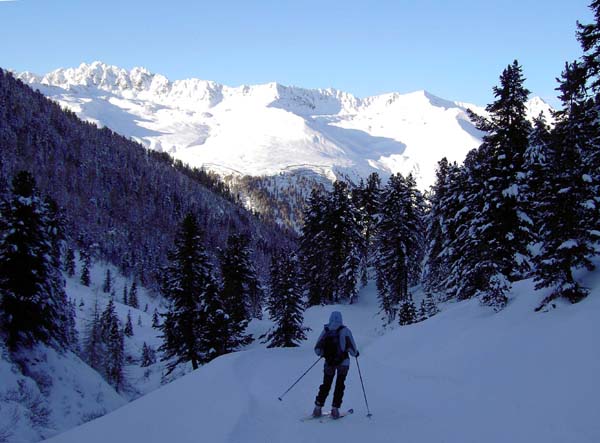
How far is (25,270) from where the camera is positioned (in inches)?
886

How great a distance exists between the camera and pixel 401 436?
727 cm

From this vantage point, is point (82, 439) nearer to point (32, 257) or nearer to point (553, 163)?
point (553, 163)

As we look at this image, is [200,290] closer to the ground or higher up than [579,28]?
closer to the ground

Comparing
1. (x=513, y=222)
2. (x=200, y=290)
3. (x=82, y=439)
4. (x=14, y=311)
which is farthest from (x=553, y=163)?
(x=14, y=311)

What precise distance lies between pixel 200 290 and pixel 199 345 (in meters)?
3.79

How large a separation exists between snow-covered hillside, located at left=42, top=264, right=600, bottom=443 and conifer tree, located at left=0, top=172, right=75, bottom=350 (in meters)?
13.0

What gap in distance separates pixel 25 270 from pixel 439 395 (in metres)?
21.8

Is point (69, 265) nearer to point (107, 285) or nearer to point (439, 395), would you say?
point (107, 285)

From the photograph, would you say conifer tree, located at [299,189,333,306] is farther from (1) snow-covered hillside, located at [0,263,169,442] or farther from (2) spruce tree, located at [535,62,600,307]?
(2) spruce tree, located at [535,62,600,307]

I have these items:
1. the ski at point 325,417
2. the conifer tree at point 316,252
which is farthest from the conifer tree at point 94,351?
the ski at point 325,417

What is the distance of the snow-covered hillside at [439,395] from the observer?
23.9 ft

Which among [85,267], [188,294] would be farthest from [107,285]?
[188,294]

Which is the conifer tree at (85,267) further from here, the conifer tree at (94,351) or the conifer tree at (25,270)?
the conifer tree at (25,270)

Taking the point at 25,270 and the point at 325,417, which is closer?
the point at 325,417
